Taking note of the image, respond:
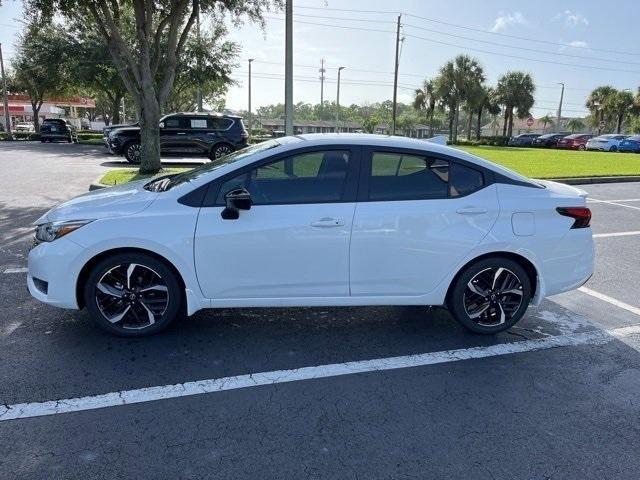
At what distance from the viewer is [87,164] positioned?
1638 cm

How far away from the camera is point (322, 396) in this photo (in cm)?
313

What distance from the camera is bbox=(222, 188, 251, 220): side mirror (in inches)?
141

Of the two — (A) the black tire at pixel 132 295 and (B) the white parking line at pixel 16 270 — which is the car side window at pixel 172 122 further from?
(A) the black tire at pixel 132 295

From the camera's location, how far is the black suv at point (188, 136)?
1653 centimetres

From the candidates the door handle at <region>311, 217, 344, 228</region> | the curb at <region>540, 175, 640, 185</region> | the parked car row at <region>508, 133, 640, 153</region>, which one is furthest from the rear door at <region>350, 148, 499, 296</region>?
the parked car row at <region>508, 133, 640, 153</region>

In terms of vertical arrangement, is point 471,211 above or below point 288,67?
below

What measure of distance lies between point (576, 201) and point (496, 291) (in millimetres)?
998

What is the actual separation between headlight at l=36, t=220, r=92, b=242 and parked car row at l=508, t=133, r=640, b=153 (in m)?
39.5

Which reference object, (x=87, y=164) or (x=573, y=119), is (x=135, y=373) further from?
(x=573, y=119)

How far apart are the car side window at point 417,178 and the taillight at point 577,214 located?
71cm

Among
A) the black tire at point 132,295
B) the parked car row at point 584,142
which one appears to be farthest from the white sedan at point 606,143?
the black tire at point 132,295

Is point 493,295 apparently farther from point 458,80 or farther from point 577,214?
point 458,80

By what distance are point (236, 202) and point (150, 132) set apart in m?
9.84

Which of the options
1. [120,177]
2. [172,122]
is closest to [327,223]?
[120,177]
